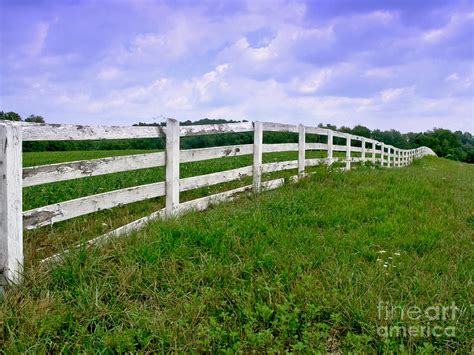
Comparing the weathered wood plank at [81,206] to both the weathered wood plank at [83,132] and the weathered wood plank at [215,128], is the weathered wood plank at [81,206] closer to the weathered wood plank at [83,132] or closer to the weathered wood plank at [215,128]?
the weathered wood plank at [83,132]

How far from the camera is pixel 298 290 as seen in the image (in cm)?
289

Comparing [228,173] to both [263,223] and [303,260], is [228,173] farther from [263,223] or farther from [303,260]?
[303,260]

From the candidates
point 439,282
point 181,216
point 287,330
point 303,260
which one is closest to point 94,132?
point 181,216

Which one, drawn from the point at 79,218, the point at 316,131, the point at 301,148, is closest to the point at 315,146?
the point at 316,131

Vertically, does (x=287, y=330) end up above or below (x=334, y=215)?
below

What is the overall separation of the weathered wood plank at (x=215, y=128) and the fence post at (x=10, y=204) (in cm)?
238

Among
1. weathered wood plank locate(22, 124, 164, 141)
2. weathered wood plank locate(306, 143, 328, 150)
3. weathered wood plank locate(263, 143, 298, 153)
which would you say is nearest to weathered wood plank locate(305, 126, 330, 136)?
weathered wood plank locate(306, 143, 328, 150)

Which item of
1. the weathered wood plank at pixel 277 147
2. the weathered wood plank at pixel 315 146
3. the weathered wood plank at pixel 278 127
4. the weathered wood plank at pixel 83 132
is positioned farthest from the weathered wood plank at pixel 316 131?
the weathered wood plank at pixel 83 132

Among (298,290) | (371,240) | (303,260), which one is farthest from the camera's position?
(371,240)

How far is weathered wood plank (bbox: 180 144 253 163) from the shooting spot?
5424 millimetres

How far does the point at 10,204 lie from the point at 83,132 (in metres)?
1.11

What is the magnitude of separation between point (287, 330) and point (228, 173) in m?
4.08

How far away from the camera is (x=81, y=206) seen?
3.97 meters

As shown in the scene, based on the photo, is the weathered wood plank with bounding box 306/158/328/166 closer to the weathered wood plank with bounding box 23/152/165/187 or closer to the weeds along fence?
the weeds along fence
